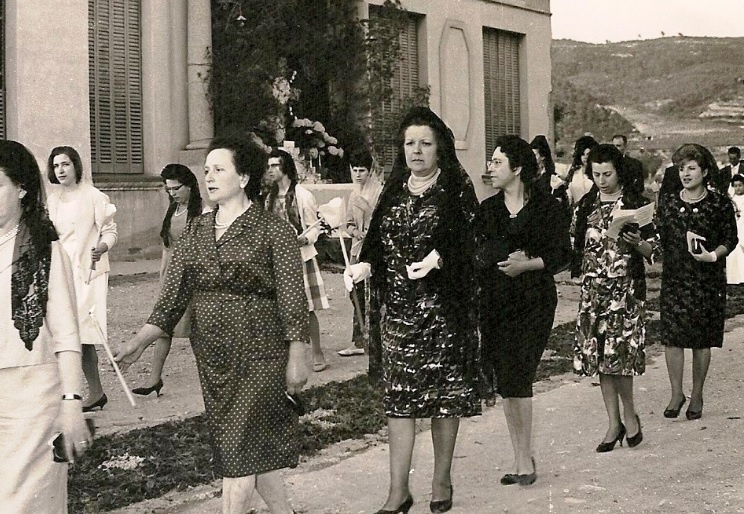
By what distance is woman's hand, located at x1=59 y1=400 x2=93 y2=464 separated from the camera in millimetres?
3730

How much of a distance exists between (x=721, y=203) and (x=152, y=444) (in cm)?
382

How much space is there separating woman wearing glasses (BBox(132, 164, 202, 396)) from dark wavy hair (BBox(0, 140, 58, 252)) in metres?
4.17

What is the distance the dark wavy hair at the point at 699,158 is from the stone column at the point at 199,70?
11.0 m

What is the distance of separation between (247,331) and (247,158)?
672 mm

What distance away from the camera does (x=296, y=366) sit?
4406 millimetres

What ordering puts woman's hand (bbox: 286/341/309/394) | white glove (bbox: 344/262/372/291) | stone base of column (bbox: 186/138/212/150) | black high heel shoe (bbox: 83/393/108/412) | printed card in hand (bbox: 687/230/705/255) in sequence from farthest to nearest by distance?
stone base of column (bbox: 186/138/212/150), black high heel shoe (bbox: 83/393/108/412), printed card in hand (bbox: 687/230/705/255), white glove (bbox: 344/262/372/291), woman's hand (bbox: 286/341/309/394)

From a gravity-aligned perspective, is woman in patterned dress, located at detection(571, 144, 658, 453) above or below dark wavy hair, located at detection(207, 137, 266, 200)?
below

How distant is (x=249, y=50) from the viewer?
60.5 ft

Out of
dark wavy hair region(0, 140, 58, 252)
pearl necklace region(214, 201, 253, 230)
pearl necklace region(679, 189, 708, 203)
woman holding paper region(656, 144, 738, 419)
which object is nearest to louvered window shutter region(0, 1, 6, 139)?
woman holding paper region(656, 144, 738, 419)

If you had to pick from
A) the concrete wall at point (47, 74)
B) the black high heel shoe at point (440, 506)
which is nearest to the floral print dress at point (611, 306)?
the black high heel shoe at point (440, 506)

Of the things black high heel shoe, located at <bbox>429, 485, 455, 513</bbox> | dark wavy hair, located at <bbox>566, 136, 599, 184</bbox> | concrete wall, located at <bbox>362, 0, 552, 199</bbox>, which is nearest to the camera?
black high heel shoe, located at <bbox>429, 485, 455, 513</bbox>

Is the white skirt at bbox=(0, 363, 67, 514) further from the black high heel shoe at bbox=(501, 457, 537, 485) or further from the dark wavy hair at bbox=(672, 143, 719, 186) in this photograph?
the dark wavy hair at bbox=(672, 143, 719, 186)

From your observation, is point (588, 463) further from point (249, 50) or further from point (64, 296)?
point (249, 50)

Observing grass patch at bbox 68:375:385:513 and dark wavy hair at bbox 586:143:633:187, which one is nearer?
grass patch at bbox 68:375:385:513
